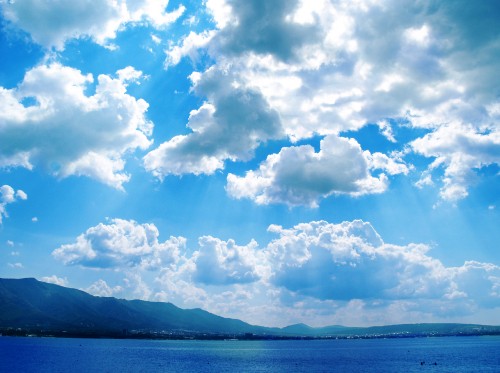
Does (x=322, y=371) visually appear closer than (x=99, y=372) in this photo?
No

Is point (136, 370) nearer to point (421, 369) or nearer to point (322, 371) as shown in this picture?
point (322, 371)

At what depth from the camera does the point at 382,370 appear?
16588cm

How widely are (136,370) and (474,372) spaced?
126m

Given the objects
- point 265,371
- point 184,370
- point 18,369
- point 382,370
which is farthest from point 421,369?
point 18,369

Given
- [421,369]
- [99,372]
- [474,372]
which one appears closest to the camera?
[99,372]

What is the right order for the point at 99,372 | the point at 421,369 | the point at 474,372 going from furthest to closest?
the point at 421,369 < the point at 474,372 < the point at 99,372

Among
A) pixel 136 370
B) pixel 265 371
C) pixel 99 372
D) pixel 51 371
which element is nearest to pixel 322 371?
pixel 265 371

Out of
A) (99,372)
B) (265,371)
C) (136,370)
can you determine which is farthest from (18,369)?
(265,371)

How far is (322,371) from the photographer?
164 meters

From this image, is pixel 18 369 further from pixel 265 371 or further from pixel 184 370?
pixel 265 371

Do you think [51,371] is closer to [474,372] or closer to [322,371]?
[322,371]

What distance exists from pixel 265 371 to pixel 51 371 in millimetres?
77577

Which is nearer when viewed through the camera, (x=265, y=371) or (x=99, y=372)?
(x=99, y=372)

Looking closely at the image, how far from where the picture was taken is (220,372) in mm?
157625
